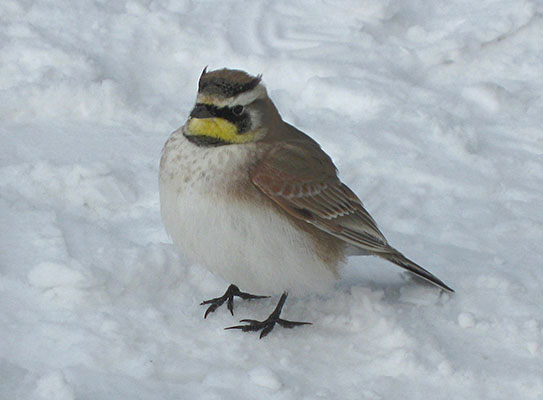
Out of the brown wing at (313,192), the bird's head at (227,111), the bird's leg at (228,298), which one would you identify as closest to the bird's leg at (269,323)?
the bird's leg at (228,298)

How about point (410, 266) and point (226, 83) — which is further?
point (410, 266)

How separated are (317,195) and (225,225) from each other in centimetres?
61

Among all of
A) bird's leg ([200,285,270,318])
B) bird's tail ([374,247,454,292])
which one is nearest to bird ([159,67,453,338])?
bird's leg ([200,285,270,318])

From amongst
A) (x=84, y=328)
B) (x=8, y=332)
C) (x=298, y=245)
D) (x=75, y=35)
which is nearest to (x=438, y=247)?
(x=298, y=245)

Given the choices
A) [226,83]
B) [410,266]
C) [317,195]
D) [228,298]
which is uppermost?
[226,83]

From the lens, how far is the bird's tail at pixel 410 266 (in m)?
4.77

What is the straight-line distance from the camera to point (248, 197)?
4.14 m

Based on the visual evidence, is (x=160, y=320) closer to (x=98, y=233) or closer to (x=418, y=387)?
(x=98, y=233)

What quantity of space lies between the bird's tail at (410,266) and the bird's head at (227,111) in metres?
1.01

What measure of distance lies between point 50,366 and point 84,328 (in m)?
0.37

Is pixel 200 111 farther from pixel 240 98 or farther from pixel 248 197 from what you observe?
pixel 248 197

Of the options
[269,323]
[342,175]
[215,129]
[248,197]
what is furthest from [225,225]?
[342,175]

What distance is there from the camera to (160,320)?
4.45 meters

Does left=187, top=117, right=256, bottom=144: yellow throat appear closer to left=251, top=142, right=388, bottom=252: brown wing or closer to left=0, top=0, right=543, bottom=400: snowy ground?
left=251, top=142, right=388, bottom=252: brown wing
